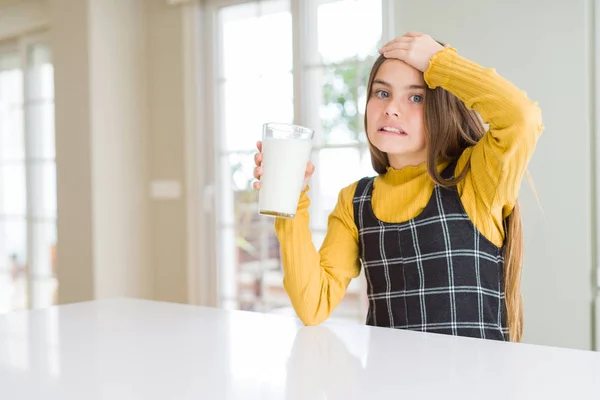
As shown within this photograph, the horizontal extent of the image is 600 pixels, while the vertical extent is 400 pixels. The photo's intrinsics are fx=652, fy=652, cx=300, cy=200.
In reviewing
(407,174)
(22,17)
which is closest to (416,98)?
(407,174)

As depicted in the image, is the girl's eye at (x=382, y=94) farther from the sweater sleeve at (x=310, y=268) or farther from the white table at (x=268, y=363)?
the white table at (x=268, y=363)

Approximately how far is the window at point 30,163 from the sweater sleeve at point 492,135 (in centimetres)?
336

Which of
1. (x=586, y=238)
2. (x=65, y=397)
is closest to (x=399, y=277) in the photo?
(x=65, y=397)

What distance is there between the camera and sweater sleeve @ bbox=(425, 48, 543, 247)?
118 cm

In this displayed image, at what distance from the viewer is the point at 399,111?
1361 millimetres

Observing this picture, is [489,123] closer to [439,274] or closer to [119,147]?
[439,274]

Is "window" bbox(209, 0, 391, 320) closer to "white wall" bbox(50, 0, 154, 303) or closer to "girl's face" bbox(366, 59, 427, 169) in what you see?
"white wall" bbox(50, 0, 154, 303)

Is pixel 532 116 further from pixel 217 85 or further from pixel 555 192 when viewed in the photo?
pixel 217 85

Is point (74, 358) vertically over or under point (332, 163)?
under

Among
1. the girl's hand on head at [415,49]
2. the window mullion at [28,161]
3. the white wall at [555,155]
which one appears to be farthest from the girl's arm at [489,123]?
the window mullion at [28,161]

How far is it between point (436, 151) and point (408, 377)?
2.37 ft

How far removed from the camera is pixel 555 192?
7.89 ft

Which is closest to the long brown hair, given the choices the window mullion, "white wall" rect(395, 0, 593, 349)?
"white wall" rect(395, 0, 593, 349)

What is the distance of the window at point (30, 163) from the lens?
14.0 ft
